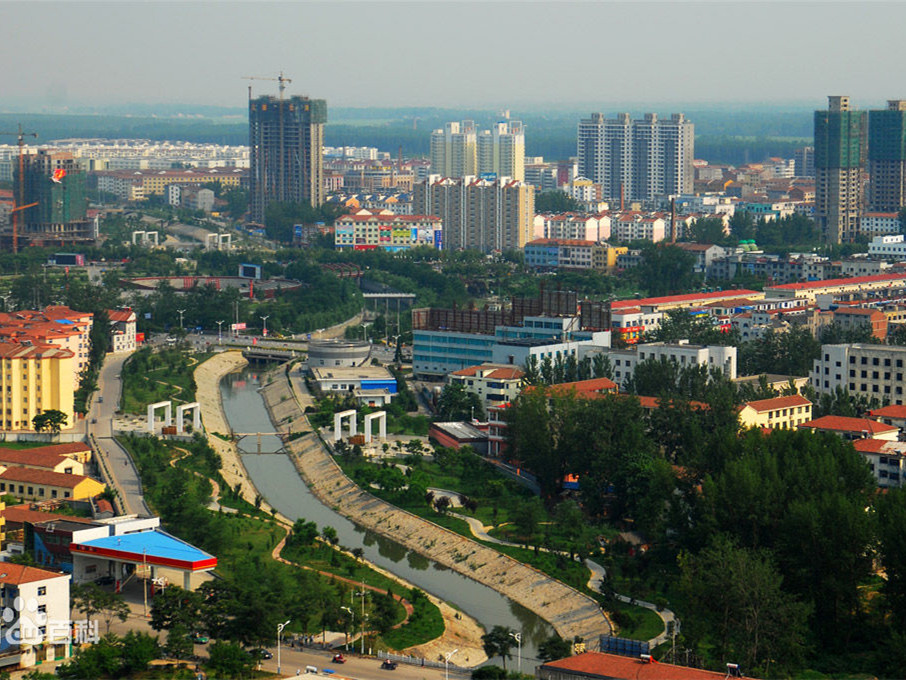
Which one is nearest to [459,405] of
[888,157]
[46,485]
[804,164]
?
[46,485]

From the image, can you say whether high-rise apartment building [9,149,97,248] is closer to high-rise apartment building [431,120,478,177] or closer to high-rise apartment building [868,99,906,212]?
high-rise apartment building [431,120,478,177]

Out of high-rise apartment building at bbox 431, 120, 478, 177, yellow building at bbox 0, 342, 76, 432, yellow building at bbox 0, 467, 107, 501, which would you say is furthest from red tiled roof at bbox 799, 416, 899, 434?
high-rise apartment building at bbox 431, 120, 478, 177

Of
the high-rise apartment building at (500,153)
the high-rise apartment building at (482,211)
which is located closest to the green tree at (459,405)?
the high-rise apartment building at (482,211)

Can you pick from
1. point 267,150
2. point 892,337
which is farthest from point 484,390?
point 267,150

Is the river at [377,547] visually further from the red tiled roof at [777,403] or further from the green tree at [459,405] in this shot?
the red tiled roof at [777,403]

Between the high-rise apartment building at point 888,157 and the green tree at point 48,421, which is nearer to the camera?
the green tree at point 48,421
